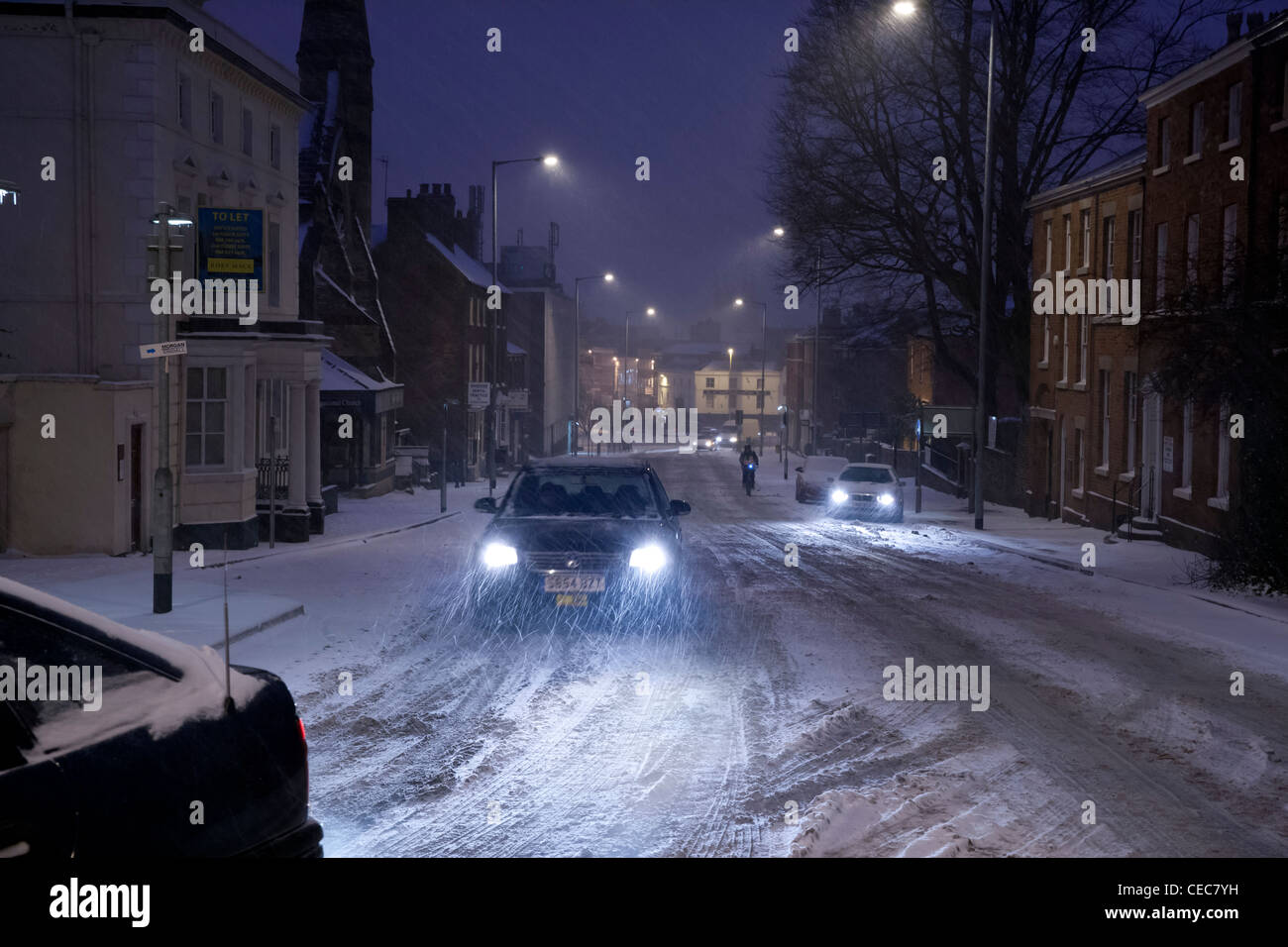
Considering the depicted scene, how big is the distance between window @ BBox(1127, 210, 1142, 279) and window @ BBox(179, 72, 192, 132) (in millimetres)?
20064

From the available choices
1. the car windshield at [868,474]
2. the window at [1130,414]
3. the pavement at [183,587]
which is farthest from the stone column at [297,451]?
the window at [1130,414]

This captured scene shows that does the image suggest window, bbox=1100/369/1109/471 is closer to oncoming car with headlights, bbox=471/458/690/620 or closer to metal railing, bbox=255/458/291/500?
metal railing, bbox=255/458/291/500

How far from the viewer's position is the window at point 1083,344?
3234cm

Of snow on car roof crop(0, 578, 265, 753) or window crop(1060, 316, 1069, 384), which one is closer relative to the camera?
snow on car roof crop(0, 578, 265, 753)

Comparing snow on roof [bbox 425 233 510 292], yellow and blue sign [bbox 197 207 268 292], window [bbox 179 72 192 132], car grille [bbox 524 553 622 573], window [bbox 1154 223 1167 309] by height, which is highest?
snow on roof [bbox 425 233 510 292]

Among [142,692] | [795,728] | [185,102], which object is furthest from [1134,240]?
[142,692]

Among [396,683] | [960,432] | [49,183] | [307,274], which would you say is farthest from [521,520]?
[960,432]

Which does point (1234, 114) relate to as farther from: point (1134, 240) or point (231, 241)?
point (231, 241)

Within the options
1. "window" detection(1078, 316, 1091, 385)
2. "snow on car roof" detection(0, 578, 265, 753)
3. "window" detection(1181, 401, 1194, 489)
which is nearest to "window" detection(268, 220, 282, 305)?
"window" detection(1181, 401, 1194, 489)

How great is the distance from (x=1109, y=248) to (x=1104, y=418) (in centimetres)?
409

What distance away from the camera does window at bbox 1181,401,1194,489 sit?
25.0 metres

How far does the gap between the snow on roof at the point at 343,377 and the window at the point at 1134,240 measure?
23.1 metres

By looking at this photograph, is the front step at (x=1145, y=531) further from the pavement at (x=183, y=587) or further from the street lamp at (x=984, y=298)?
the pavement at (x=183, y=587)

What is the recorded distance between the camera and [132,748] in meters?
3.53
